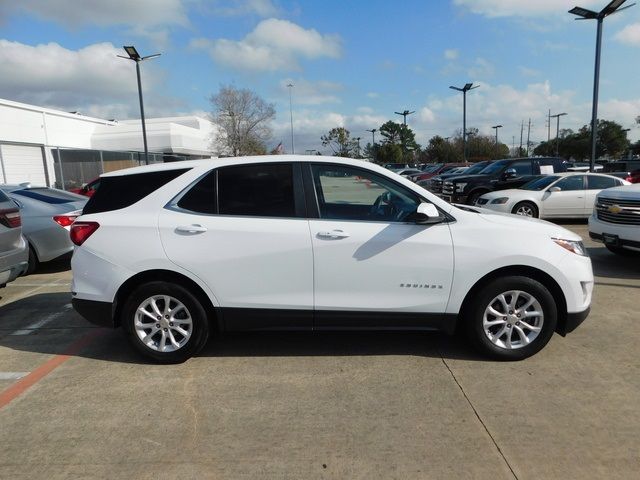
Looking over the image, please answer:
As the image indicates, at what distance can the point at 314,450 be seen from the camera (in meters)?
2.93

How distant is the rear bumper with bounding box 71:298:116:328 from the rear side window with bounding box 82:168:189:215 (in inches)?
30.8

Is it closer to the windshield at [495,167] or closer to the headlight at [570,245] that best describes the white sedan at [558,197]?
the windshield at [495,167]

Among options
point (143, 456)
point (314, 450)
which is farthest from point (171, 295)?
point (314, 450)

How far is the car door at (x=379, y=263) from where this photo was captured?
388 cm

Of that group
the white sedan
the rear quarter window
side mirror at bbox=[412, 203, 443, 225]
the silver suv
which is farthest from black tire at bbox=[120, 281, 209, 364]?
the white sedan

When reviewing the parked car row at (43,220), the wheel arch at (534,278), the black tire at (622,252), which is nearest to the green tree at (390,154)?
the black tire at (622,252)

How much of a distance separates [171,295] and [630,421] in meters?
3.50

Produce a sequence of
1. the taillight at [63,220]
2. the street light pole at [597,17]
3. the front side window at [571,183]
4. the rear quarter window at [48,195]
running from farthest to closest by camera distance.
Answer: the street light pole at [597,17]
the front side window at [571,183]
the rear quarter window at [48,195]
the taillight at [63,220]

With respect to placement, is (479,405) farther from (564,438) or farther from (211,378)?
(211,378)

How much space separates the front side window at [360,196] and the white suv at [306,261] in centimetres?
1

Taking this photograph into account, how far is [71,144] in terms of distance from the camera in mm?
43094

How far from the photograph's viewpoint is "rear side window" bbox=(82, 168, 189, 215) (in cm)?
412

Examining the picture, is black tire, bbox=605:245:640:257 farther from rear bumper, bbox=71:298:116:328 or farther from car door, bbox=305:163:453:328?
rear bumper, bbox=71:298:116:328

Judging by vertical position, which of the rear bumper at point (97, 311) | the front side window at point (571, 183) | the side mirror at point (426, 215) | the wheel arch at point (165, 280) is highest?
the side mirror at point (426, 215)
